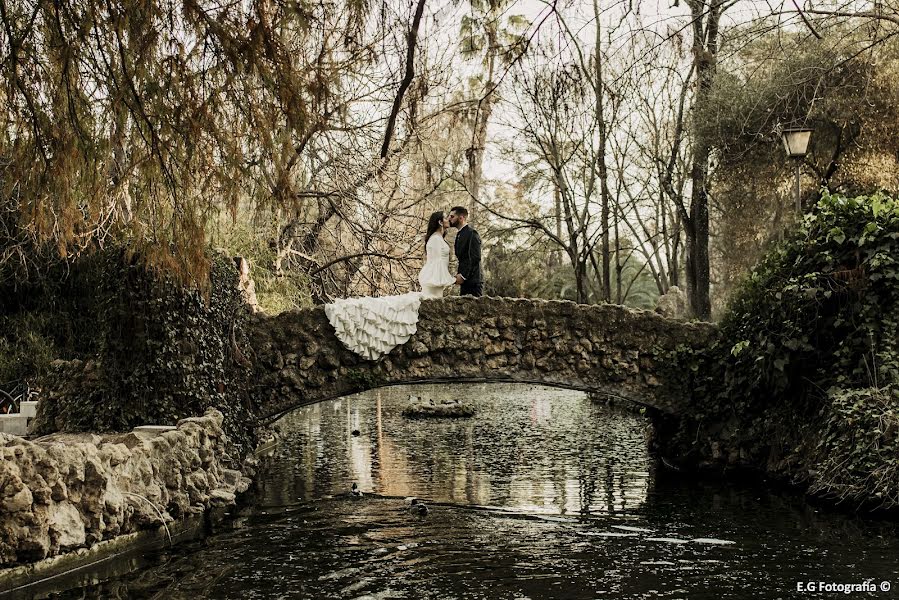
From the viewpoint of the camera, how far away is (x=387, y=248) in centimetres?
1595

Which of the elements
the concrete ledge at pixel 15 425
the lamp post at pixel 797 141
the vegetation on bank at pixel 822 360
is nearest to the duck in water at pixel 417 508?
the vegetation on bank at pixel 822 360

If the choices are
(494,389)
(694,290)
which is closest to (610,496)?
(694,290)

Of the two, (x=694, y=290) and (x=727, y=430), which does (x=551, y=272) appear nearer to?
(x=694, y=290)

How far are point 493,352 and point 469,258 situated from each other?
3.81 ft

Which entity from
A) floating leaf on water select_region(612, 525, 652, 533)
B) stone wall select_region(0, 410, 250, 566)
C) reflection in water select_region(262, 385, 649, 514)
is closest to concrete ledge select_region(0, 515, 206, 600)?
stone wall select_region(0, 410, 250, 566)

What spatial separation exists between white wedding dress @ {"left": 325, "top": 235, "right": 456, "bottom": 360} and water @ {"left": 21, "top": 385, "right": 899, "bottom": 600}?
5.02 feet

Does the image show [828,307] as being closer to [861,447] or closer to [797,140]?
[861,447]

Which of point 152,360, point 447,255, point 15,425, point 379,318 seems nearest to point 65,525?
point 152,360

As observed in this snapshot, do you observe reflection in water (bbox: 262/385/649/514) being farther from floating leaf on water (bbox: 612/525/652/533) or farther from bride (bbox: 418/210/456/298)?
bride (bbox: 418/210/456/298)

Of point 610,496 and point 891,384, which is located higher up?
point 891,384

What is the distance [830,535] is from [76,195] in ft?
21.1

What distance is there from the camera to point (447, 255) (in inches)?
480

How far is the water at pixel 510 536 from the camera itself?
7312 millimetres

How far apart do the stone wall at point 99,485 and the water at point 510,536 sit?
0.37 m
